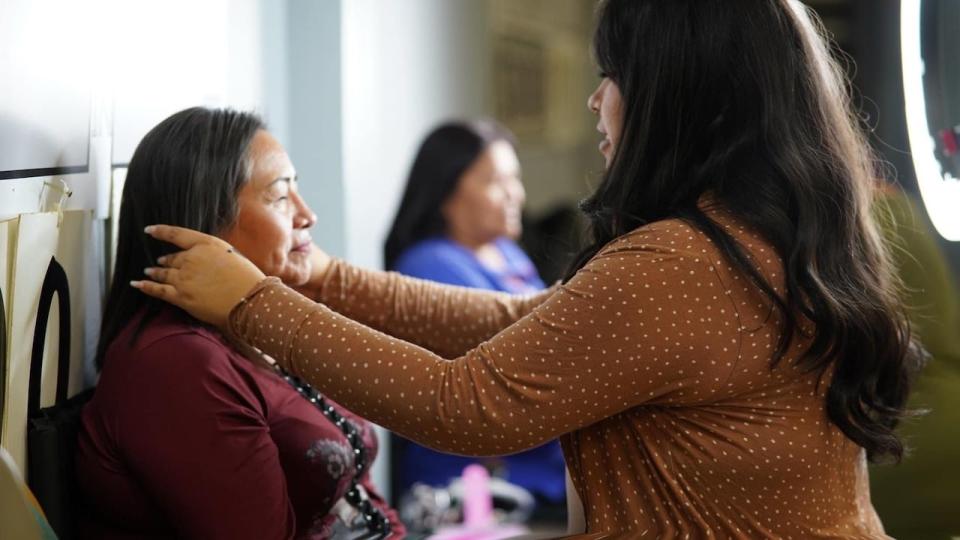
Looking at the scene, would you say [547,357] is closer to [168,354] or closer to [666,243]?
[666,243]

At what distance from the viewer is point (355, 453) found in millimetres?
1548

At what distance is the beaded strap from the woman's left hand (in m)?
0.26

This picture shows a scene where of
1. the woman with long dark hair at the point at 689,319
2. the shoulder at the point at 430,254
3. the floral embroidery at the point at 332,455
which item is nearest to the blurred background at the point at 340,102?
the shoulder at the point at 430,254

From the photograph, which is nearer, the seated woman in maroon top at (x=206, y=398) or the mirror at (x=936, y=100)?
the seated woman in maroon top at (x=206, y=398)

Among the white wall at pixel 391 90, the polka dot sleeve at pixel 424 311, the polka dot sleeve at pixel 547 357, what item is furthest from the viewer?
the white wall at pixel 391 90

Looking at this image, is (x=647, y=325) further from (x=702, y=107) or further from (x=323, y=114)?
(x=323, y=114)

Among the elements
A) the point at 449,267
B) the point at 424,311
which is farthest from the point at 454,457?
the point at 424,311

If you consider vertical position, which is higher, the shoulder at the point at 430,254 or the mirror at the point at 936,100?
the mirror at the point at 936,100

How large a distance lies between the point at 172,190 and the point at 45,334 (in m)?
0.23

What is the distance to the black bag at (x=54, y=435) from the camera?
1325mm

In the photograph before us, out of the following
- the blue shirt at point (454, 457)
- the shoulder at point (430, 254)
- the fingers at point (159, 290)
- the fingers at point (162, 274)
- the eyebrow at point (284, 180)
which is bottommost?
the blue shirt at point (454, 457)

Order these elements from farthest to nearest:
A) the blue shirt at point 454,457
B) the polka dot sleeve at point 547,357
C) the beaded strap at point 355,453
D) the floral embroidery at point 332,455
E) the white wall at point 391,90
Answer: the blue shirt at point 454,457, the white wall at point 391,90, the beaded strap at point 355,453, the floral embroidery at point 332,455, the polka dot sleeve at point 547,357

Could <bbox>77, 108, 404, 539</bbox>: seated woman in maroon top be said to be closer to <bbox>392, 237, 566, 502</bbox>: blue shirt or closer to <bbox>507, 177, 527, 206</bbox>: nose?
<bbox>392, 237, 566, 502</bbox>: blue shirt

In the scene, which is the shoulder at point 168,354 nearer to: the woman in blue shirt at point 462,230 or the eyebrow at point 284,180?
the eyebrow at point 284,180
